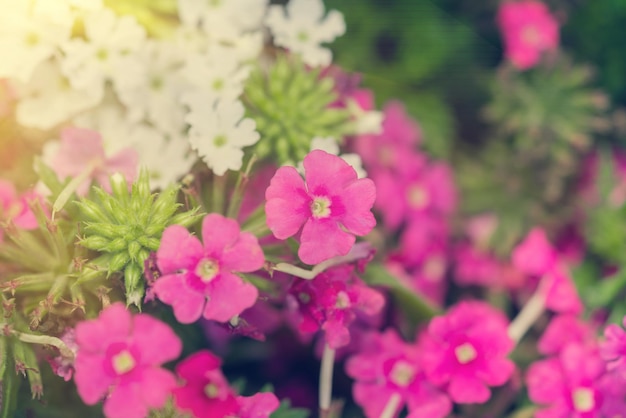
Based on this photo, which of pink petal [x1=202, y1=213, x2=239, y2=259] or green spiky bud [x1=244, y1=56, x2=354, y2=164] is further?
green spiky bud [x1=244, y1=56, x2=354, y2=164]

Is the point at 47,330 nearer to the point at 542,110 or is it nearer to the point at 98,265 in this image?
the point at 98,265

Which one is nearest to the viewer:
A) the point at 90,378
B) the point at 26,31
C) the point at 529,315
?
the point at 90,378

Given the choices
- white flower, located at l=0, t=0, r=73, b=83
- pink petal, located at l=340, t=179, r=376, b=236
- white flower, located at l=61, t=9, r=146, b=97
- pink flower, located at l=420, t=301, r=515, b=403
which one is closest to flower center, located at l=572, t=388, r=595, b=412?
pink flower, located at l=420, t=301, r=515, b=403

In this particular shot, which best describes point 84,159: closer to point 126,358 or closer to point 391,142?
point 126,358

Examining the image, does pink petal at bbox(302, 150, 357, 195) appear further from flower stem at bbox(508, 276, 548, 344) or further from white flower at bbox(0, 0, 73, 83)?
flower stem at bbox(508, 276, 548, 344)

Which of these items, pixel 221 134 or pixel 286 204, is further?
pixel 221 134

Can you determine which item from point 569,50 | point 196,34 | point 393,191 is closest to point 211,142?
point 196,34

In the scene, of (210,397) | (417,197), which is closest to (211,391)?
(210,397)
